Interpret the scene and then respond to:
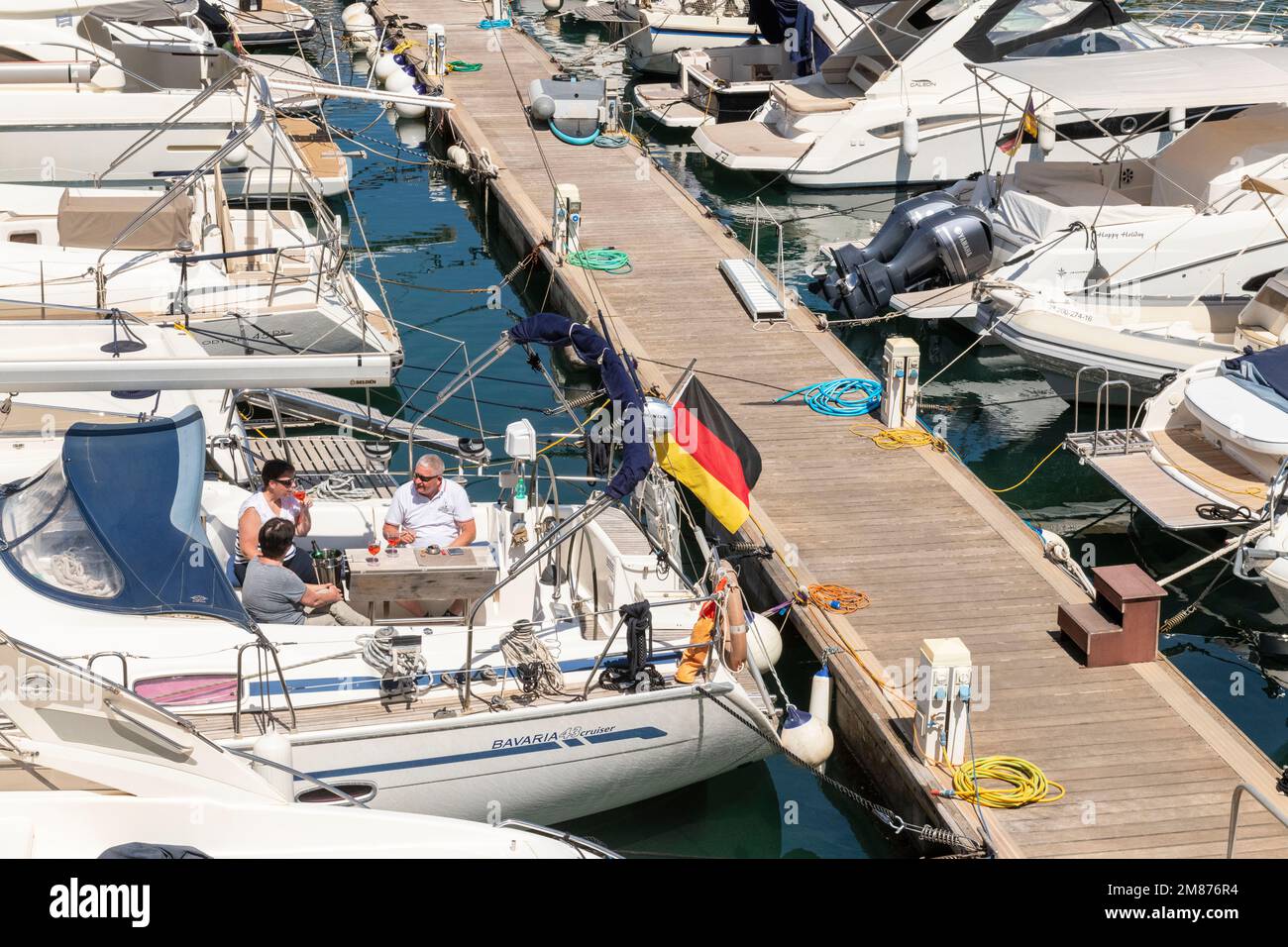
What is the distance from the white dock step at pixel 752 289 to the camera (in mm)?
19156

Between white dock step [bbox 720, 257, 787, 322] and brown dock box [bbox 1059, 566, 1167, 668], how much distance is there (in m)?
7.49

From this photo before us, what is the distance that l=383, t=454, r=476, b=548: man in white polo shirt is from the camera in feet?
39.3

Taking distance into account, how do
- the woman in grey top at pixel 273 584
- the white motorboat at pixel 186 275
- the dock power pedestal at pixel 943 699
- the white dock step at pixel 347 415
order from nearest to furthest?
1. the dock power pedestal at pixel 943 699
2. the woman in grey top at pixel 273 584
3. the white dock step at pixel 347 415
4. the white motorboat at pixel 186 275

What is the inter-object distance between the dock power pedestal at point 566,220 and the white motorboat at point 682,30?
1124cm

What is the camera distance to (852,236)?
24469 millimetres

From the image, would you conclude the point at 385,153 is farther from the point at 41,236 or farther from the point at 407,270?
the point at 41,236

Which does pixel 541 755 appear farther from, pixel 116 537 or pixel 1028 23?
pixel 1028 23

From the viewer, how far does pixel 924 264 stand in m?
20.3

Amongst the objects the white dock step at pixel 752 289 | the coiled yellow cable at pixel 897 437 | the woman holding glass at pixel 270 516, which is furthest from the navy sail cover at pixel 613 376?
the white dock step at pixel 752 289

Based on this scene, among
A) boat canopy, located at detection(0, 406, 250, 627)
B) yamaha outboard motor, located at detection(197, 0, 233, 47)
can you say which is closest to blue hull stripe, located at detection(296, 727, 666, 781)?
boat canopy, located at detection(0, 406, 250, 627)

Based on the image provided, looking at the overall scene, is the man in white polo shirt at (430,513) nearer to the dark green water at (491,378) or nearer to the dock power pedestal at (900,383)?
the dark green water at (491,378)

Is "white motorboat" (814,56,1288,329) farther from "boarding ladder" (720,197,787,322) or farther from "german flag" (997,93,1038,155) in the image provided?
"boarding ladder" (720,197,787,322)

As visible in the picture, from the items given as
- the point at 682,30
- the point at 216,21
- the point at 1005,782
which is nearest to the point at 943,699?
the point at 1005,782
